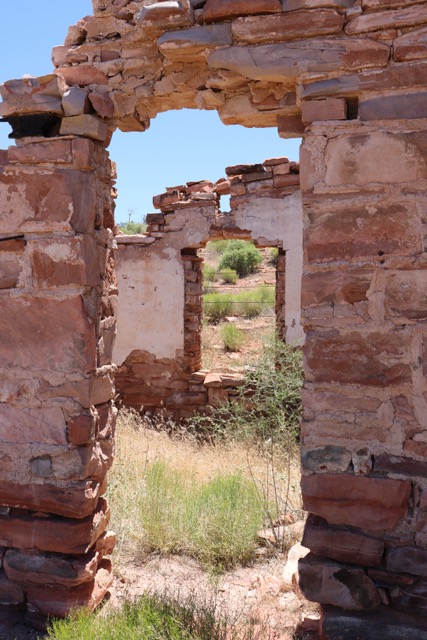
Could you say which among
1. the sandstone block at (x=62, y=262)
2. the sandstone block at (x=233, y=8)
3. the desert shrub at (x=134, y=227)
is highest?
the desert shrub at (x=134, y=227)

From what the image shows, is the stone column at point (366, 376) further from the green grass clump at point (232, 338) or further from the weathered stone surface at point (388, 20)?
the green grass clump at point (232, 338)

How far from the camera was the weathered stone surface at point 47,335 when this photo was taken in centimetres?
274

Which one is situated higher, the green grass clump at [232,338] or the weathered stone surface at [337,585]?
the green grass clump at [232,338]

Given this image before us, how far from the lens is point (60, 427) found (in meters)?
2.79

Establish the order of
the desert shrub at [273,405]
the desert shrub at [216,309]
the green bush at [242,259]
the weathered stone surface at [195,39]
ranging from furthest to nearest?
1. the green bush at [242,259]
2. the desert shrub at [216,309]
3. the desert shrub at [273,405]
4. the weathered stone surface at [195,39]

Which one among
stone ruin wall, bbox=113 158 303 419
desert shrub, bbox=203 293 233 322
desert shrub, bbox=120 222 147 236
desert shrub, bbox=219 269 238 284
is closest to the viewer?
stone ruin wall, bbox=113 158 303 419

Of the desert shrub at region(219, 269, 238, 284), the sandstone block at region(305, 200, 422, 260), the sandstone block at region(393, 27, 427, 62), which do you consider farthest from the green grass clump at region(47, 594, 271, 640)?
the desert shrub at region(219, 269, 238, 284)

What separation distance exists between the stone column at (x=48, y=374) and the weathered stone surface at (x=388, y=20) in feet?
4.19

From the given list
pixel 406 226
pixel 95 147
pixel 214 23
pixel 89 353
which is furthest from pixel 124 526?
pixel 214 23

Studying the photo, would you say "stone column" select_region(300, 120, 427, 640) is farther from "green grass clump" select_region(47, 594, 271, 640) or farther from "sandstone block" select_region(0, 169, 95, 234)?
"sandstone block" select_region(0, 169, 95, 234)

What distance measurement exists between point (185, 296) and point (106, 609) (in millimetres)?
5493

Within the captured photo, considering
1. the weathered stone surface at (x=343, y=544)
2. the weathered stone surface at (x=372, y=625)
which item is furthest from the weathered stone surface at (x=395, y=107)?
the weathered stone surface at (x=372, y=625)

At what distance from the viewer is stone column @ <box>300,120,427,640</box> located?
233 cm

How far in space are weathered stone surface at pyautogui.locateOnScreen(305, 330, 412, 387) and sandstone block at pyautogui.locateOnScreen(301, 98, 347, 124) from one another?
0.88 meters
